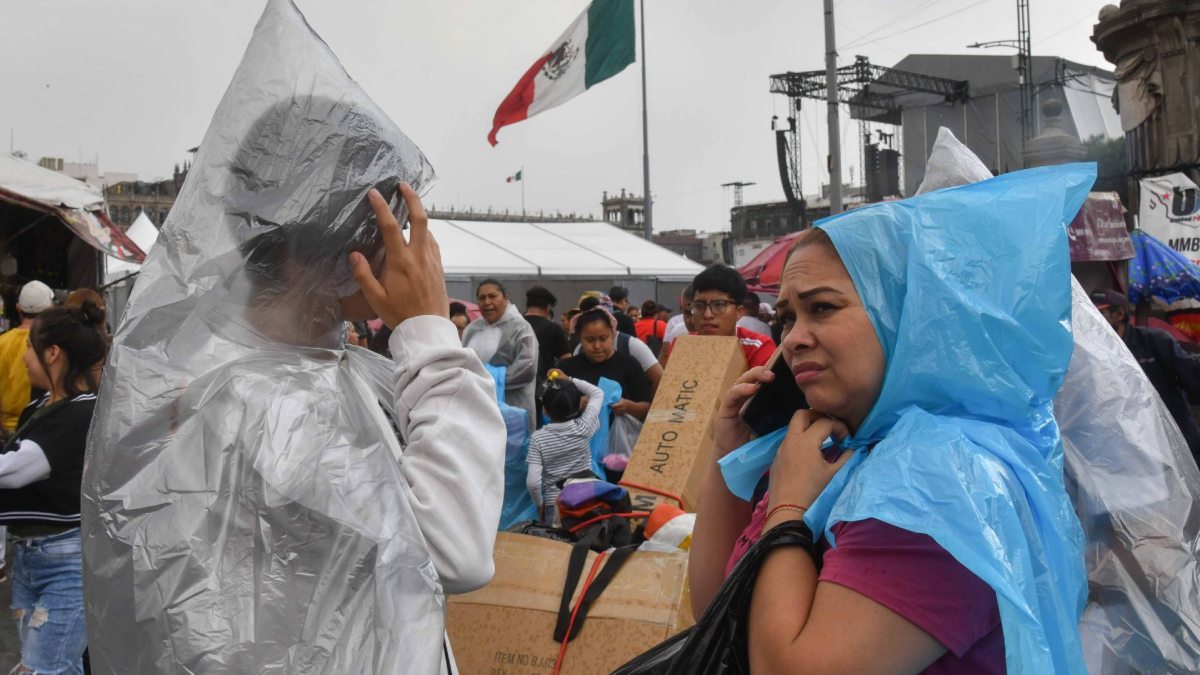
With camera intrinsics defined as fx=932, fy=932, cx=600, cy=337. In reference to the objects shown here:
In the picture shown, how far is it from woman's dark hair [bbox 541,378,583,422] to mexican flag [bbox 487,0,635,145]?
756cm

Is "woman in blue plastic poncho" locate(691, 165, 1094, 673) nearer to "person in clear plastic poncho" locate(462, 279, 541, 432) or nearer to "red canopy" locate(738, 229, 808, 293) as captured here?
"person in clear plastic poncho" locate(462, 279, 541, 432)

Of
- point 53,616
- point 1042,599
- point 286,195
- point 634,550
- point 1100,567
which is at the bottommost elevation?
point 53,616

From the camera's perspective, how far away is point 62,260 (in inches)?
361

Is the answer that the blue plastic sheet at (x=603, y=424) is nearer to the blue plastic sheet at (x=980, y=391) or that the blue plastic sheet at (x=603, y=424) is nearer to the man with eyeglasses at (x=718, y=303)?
the man with eyeglasses at (x=718, y=303)

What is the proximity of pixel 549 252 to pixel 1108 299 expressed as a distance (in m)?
14.5

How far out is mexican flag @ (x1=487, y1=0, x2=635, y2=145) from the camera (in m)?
11.7

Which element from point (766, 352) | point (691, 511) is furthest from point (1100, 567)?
point (766, 352)

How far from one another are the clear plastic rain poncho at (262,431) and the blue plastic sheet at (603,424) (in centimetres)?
403

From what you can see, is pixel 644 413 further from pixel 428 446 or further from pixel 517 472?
pixel 428 446

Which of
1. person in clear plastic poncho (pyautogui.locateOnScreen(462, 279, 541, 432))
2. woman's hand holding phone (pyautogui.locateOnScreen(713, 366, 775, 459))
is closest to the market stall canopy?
person in clear plastic poncho (pyautogui.locateOnScreen(462, 279, 541, 432))

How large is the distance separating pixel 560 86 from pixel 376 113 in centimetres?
1098

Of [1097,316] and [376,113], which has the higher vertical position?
[376,113]

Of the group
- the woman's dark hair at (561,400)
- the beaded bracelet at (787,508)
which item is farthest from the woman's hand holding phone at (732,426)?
the woman's dark hair at (561,400)

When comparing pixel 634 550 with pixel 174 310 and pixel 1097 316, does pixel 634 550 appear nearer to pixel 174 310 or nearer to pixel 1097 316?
pixel 1097 316
